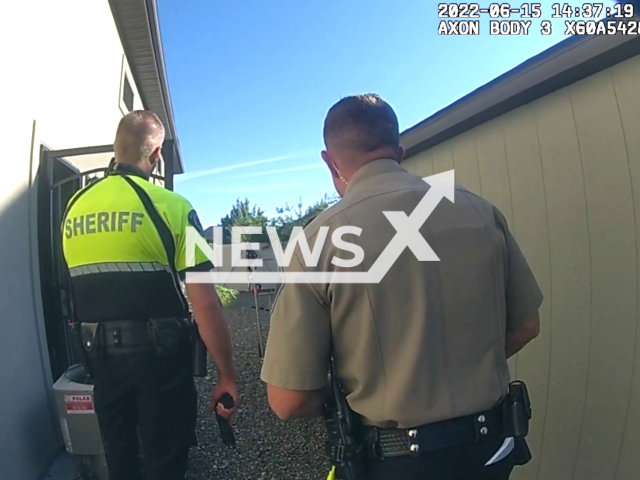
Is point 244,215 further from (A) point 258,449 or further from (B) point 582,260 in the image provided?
(B) point 582,260

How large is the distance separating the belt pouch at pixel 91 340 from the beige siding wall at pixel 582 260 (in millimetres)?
1993

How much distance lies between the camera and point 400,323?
1.18 meters

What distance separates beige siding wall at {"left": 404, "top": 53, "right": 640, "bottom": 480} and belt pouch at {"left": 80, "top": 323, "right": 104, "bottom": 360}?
6.54 feet

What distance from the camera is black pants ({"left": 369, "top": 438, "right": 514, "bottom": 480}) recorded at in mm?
1168

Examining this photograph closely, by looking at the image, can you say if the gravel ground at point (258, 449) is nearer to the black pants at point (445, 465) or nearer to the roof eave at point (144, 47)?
the black pants at point (445, 465)

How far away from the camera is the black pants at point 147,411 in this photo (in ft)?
5.71

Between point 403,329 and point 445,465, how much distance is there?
1.21 feet

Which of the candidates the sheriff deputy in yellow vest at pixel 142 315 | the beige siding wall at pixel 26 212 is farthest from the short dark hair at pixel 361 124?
the beige siding wall at pixel 26 212

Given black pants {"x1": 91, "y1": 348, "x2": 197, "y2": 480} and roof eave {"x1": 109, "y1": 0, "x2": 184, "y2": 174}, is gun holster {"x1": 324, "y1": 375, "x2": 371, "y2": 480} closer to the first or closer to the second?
black pants {"x1": 91, "y1": 348, "x2": 197, "y2": 480}

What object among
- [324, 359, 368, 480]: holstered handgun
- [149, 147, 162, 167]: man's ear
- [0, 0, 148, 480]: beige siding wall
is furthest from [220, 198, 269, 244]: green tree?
[324, 359, 368, 480]: holstered handgun

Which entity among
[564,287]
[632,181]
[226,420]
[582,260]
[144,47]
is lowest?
[226,420]

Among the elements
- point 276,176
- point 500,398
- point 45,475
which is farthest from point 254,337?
point 276,176

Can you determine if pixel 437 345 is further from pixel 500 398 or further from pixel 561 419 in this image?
pixel 561 419

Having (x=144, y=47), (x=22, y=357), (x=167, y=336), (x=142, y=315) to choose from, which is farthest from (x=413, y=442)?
(x=144, y=47)
